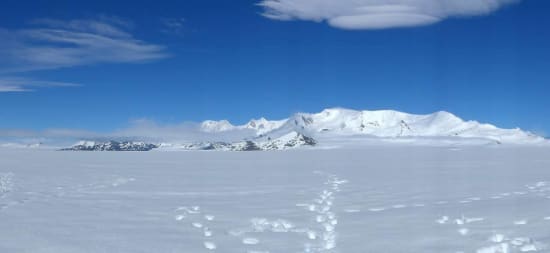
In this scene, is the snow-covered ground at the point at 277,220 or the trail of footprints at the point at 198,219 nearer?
the snow-covered ground at the point at 277,220

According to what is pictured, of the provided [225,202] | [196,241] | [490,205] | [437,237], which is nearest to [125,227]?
[196,241]

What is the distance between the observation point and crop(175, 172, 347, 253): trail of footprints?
9375 millimetres

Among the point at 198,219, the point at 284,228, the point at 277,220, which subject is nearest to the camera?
the point at 284,228

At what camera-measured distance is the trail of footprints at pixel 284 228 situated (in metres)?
9.38

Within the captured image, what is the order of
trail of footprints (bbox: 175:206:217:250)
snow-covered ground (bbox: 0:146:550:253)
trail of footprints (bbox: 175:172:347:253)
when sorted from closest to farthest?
snow-covered ground (bbox: 0:146:550:253) < trail of footprints (bbox: 175:172:347:253) < trail of footprints (bbox: 175:206:217:250)

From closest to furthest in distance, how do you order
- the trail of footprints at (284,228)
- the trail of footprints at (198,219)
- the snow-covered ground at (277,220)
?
the snow-covered ground at (277,220), the trail of footprints at (284,228), the trail of footprints at (198,219)

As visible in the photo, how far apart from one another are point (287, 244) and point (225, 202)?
6106mm

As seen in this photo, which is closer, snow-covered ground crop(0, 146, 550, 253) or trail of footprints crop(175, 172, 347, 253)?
snow-covered ground crop(0, 146, 550, 253)

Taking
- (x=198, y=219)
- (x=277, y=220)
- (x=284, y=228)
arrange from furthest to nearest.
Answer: (x=198, y=219) → (x=277, y=220) → (x=284, y=228)

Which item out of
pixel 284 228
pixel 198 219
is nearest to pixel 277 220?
pixel 284 228

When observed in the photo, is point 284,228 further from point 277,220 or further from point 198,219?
point 198,219

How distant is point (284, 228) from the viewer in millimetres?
10969

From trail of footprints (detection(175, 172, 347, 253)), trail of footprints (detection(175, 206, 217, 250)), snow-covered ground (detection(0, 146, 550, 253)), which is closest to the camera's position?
snow-covered ground (detection(0, 146, 550, 253))

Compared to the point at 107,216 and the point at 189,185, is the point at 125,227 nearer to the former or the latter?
the point at 107,216
